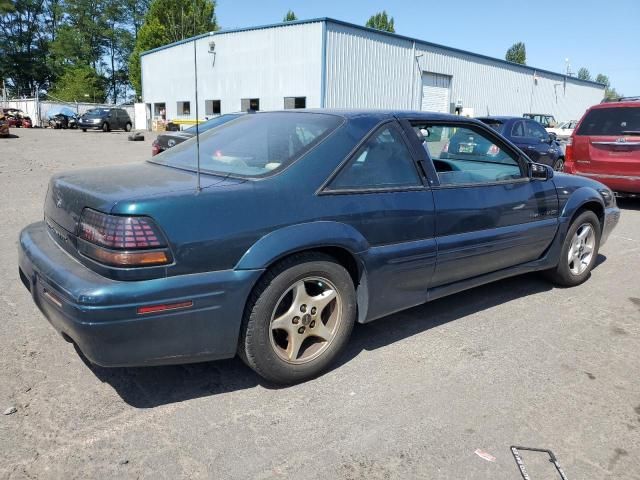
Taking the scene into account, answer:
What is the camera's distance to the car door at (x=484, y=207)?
3488mm

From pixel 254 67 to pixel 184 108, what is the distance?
10010mm

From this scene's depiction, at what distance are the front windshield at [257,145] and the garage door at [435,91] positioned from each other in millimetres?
25768

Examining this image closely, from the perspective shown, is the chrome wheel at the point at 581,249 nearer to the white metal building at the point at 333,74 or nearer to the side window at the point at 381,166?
the side window at the point at 381,166

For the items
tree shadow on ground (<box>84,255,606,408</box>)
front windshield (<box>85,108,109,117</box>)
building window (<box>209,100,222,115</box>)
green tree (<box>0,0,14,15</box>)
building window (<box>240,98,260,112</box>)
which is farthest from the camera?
green tree (<box>0,0,14,15</box>)

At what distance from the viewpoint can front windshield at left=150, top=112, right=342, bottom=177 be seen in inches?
117

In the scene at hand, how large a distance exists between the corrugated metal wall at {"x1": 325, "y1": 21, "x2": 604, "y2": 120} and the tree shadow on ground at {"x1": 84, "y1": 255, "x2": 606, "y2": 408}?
20.6 metres

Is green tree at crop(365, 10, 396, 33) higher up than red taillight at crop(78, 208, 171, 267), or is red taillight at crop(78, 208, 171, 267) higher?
green tree at crop(365, 10, 396, 33)

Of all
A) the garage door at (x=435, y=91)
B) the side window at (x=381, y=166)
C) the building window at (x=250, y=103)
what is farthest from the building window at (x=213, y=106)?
the side window at (x=381, y=166)

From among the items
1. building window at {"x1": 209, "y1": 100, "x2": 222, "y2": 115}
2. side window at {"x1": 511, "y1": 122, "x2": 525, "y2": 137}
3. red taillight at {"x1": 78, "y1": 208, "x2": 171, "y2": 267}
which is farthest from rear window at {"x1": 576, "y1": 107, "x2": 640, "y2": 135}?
building window at {"x1": 209, "y1": 100, "x2": 222, "y2": 115}

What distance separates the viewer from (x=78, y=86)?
61.8 metres

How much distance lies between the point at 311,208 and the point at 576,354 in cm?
208

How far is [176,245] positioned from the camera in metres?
2.40

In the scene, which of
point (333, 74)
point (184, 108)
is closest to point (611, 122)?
point (333, 74)

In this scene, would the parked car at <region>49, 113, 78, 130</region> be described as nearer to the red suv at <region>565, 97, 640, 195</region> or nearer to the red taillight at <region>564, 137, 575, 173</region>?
the red taillight at <region>564, 137, 575, 173</region>
